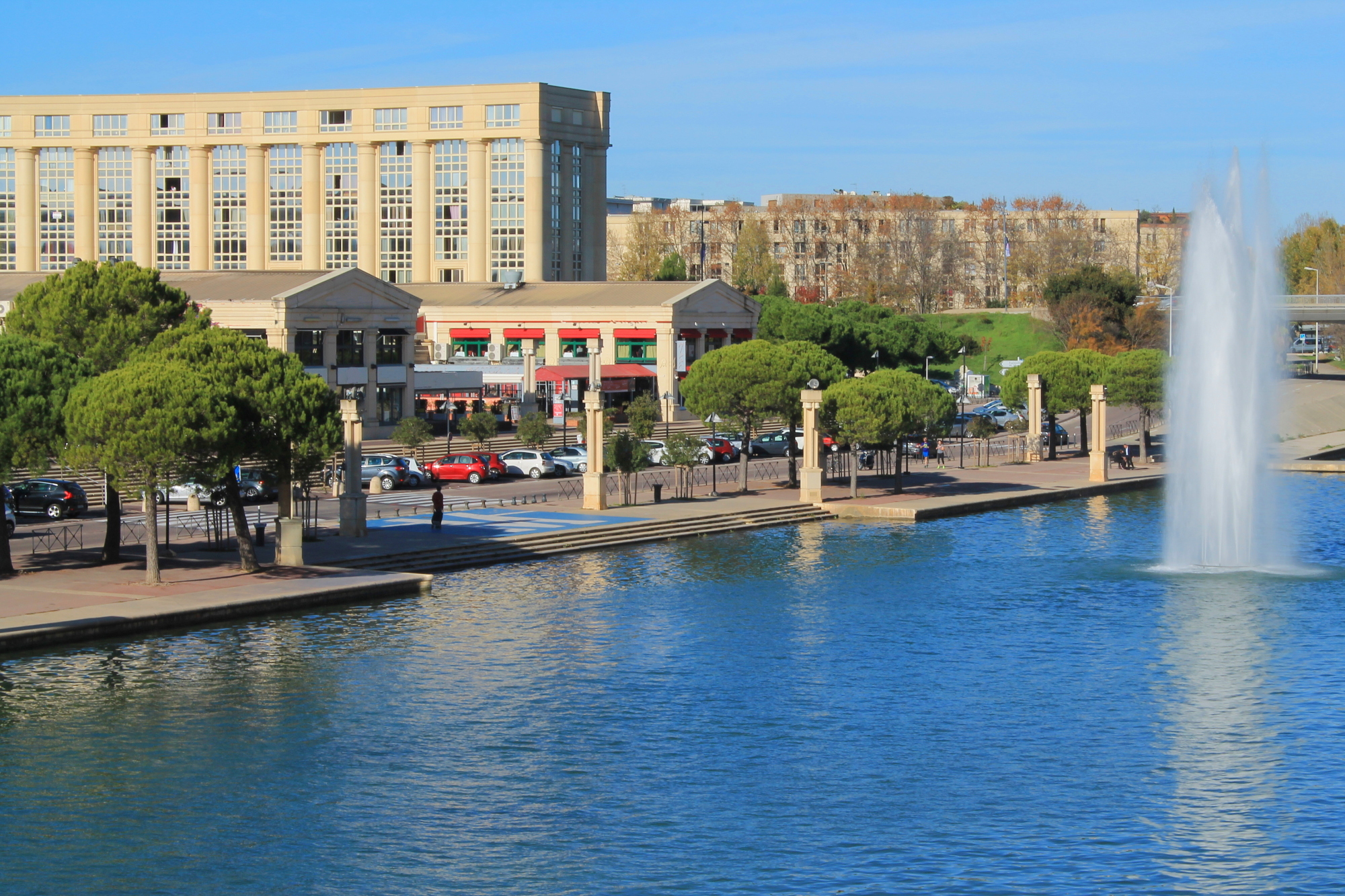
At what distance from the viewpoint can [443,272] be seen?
133 metres

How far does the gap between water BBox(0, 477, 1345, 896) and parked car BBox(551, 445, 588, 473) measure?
96.4ft

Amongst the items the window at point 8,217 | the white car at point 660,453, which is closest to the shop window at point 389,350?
the white car at point 660,453

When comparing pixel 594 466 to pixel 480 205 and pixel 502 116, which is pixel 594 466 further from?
pixel 502 116

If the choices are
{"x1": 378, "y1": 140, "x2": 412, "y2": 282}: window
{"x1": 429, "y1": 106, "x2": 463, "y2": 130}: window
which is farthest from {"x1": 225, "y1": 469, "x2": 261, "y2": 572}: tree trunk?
{"x1": 429, "y1": 106, "x2": 463, "y2": 130}: window

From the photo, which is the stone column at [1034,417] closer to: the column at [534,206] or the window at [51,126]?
the column at [534,206]

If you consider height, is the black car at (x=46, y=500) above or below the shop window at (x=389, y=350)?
below

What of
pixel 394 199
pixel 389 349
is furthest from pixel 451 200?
pixel 389 349

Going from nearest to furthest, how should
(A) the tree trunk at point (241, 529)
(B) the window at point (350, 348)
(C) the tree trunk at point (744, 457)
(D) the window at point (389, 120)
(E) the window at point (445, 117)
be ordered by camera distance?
(A) the tree trunk at point (241, 529) → (C) the tree trunk at point (744, 457) → (B) the window at point (350, 348) → (E) the window at point (445, 117) → (D) the window at point (389, 120)

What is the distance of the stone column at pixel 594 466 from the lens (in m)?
62.4

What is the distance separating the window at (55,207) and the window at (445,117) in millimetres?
30548

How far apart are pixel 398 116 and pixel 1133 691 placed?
108 meters

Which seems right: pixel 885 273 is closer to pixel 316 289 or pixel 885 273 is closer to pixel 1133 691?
pixel 316 289

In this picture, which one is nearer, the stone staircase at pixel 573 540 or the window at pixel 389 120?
the stone staircase at pixel 573 540

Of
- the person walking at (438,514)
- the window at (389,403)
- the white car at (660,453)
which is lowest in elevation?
the person walking at (438,514)
